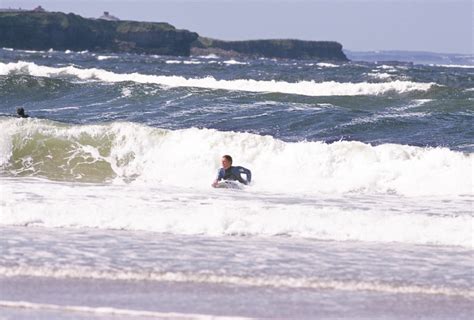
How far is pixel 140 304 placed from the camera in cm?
784

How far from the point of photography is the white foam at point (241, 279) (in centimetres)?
843

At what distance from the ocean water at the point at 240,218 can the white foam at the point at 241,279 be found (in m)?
0.02

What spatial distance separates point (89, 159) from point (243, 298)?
1021 cm

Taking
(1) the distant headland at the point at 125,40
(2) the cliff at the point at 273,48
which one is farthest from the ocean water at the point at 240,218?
(2) the cliff at the point at 273,48

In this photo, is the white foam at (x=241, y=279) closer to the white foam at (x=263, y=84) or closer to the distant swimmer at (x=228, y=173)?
the distant swimmer at (x=228, y=173)

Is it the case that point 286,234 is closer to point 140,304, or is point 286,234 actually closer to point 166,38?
point 140,304

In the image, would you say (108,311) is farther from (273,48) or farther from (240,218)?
(273,48)

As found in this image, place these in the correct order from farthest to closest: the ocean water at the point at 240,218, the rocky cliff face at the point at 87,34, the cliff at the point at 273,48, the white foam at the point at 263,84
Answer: the cliff at the point at 273,48
the rocky cliff face at the point at 87,34
the white foam at the point at 263,84
the ocean water at the point at 240,218

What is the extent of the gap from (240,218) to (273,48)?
135428 millimetres

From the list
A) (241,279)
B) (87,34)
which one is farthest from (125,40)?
(241,279)

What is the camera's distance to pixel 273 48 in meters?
146

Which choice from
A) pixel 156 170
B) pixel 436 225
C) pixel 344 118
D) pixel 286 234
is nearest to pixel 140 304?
pixel 286 234

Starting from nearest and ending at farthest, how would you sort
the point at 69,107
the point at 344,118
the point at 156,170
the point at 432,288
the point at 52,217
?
1. the point at 432,288
2. the point at 52,217
3. the point at 156,170
4. the point at 344,118
5. the point at 69,107

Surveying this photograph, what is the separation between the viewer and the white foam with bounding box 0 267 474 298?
8.43m
